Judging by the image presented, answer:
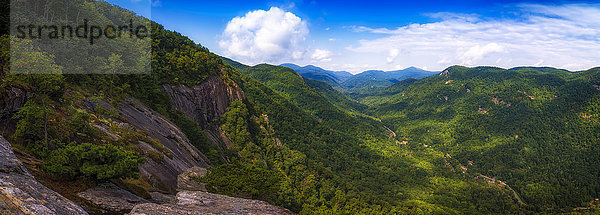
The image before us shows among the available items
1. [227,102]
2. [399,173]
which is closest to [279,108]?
[227,102]

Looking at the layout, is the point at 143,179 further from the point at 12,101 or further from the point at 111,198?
the point at 12,101

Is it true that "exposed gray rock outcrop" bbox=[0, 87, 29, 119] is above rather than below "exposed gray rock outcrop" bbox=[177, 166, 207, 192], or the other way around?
above

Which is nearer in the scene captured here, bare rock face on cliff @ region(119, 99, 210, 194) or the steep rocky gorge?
the steep rocky gorge

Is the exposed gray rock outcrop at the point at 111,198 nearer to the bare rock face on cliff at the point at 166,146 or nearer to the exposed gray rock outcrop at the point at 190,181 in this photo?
the bare rock face on cliff at the point at 166,146

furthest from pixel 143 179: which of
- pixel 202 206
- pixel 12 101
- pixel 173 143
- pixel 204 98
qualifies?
pixel 204 98

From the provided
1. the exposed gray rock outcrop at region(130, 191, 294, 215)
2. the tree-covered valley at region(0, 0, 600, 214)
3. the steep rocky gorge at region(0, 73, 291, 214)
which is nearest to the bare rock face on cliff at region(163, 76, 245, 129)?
the tree-covered valley at region(0, 0, 600, 214)

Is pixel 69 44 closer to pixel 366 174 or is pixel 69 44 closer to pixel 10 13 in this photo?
pixel 10 13

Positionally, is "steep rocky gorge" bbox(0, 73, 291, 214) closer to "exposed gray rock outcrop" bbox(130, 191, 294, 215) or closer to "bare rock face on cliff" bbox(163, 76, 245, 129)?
"exposed gray rock outcrop" bbox(130, 191, 294, 215)
